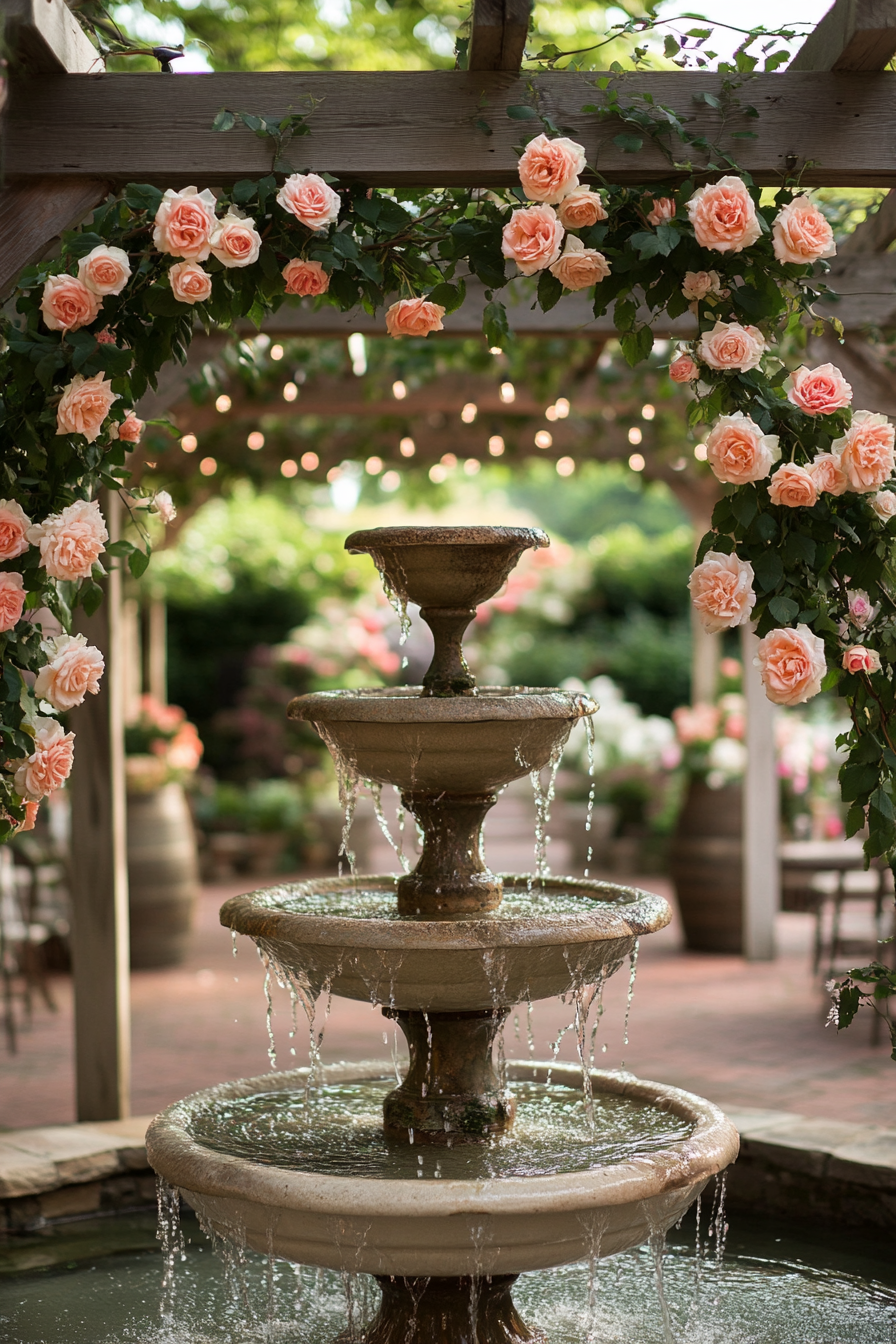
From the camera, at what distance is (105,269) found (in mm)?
2842

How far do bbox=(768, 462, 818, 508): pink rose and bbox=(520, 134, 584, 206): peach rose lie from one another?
71 centimetres

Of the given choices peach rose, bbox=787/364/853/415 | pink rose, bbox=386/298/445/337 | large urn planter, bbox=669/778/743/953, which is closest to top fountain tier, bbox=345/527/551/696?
pink rose, bbox=386/298/445/337

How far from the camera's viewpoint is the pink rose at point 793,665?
2.87 metres

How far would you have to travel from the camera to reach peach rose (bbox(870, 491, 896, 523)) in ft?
9.80

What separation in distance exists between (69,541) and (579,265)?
1.18 m

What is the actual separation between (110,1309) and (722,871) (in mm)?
5223

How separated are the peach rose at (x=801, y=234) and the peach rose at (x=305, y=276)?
0.93 m

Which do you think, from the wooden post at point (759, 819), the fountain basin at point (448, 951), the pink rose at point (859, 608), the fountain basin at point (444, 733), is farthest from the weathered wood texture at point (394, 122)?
the wooden post at point (759, 819)

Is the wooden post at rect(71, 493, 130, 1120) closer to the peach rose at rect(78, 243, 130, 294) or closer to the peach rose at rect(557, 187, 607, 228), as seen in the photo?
the peach rose at rect(78, 243, 130, 294)

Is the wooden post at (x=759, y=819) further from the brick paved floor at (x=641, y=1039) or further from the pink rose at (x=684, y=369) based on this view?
the pink rose at (x=684, y=369)

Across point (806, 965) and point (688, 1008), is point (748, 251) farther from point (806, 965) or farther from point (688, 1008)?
point (806, 965)

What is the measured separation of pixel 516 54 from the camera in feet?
9.40

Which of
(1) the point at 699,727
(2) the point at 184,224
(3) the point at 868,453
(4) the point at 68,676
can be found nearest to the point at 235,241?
(2) the point at 184,224

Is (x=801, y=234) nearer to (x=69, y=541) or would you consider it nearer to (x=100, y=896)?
(x=69, y=541)
